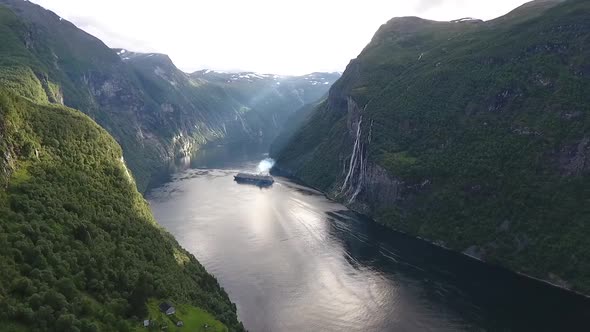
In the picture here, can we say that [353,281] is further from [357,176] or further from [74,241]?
[357,176]

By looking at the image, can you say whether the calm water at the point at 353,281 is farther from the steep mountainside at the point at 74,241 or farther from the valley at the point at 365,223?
the steep mountainside at the point at 74,241

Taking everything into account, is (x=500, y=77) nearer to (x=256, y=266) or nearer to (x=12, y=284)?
(x=256, y=266)

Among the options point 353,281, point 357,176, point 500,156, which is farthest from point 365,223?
point 353,281

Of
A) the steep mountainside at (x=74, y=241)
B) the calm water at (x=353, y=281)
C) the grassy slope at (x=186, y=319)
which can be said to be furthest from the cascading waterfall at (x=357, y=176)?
the grassy slope at (x=186, y=319)

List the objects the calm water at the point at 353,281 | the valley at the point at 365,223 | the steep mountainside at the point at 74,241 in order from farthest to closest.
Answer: the calm water at the point at 353,281
the valley at the point at 365,223
the steep mountainside at the point at 74,241

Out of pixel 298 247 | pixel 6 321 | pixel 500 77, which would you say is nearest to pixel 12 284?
pixel 6 321

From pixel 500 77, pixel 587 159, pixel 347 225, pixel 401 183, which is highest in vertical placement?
pixel 500 77
